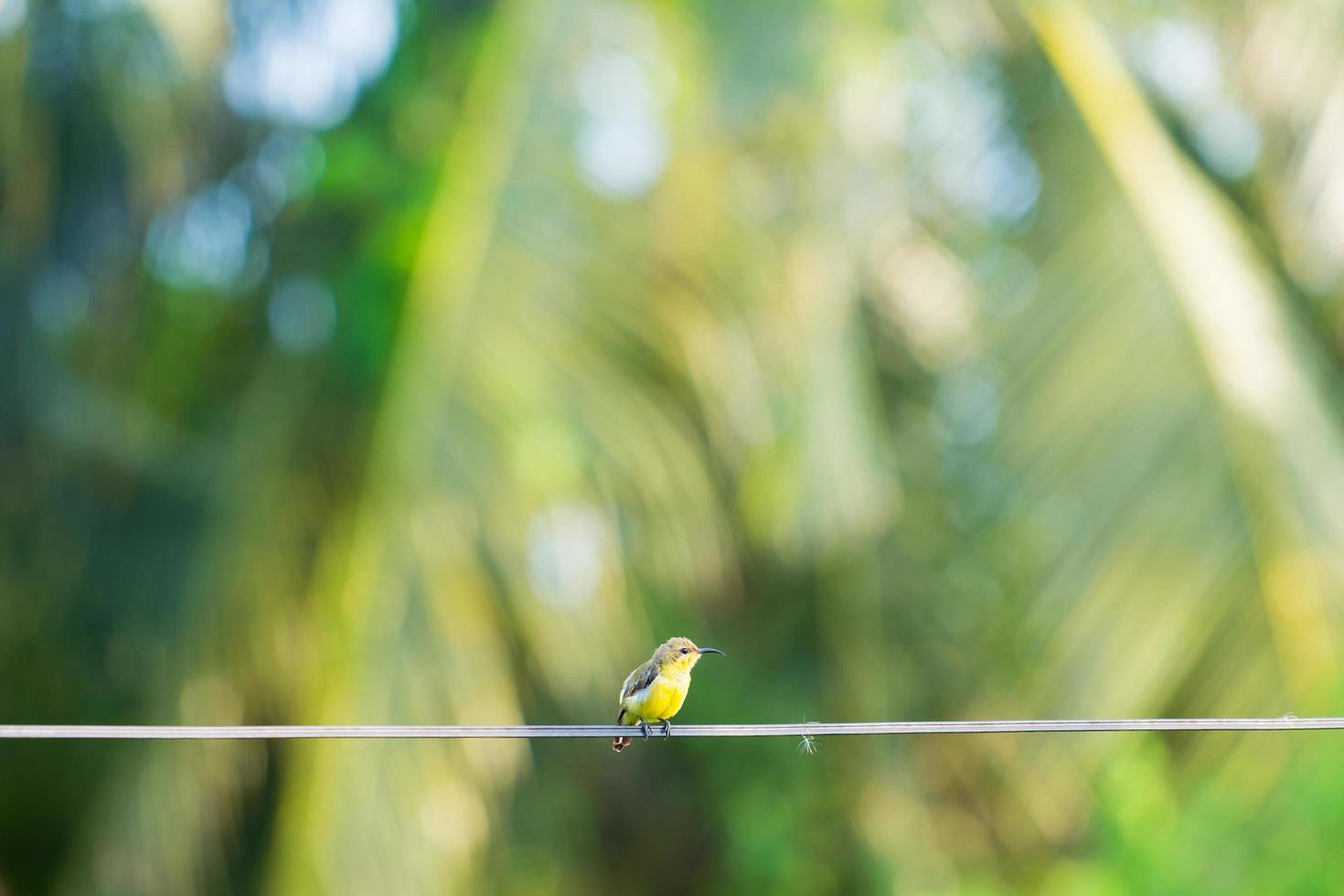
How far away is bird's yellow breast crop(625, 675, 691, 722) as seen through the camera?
4.68 metres

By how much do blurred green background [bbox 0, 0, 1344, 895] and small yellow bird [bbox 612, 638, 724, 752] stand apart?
4.83 feet

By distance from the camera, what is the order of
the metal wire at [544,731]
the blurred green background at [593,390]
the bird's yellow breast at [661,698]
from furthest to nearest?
1. the blurred green background at [593,390]
2. the bird's yellow breast at [661,698]
3. the metal wire at [544,731]

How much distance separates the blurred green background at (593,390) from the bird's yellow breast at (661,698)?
154 cm

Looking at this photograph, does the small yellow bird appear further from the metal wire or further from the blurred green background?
the blurred green background

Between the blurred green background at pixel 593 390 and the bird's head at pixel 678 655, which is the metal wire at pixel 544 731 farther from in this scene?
the blurred green background at pixel 593 390

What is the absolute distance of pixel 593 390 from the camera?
21.5 feet

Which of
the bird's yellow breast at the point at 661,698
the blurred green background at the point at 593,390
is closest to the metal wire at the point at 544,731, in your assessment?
the bird's yellow breast at the point at 661,698

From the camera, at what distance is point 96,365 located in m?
9.09

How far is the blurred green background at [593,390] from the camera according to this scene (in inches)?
245

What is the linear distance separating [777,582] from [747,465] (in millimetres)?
3895

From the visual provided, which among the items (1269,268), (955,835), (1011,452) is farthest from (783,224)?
(955,835)

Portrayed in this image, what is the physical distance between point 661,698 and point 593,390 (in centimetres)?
212

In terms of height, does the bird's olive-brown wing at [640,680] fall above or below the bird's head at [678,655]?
below

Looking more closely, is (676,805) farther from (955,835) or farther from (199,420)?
(199,420)
